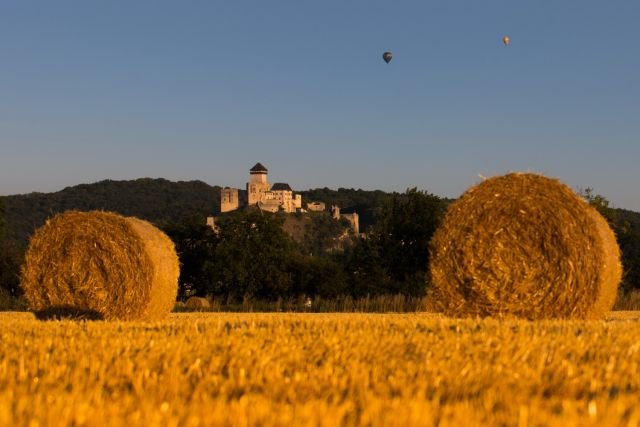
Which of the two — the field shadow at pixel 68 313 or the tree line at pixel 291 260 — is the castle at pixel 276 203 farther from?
the field shadow at pixel 68 313

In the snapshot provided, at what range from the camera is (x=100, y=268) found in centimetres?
1697

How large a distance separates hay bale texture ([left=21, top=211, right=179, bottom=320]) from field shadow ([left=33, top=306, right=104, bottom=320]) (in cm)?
2

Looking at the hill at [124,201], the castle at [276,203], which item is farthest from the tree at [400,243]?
the castle at [276,203]

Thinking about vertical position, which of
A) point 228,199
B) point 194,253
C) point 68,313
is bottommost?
point 68,313

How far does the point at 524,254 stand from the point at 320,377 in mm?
→ 10089

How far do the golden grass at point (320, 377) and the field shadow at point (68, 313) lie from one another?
8312 millimetres

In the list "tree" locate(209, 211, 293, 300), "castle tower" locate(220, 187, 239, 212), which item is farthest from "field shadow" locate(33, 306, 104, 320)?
"castle tower" locate(220, 187, 239, 212)

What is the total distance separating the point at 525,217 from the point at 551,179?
2.98 ft

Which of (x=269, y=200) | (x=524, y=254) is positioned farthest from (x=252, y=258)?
(x=269, y=200)

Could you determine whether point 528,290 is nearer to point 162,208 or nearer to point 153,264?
point 153,264

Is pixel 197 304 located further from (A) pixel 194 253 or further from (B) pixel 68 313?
(B) pixel 68 313

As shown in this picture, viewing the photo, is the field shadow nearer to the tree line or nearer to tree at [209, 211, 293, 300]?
the tree line

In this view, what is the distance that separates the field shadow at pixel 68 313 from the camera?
16964 millimetres

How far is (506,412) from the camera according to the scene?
13.8 feet
